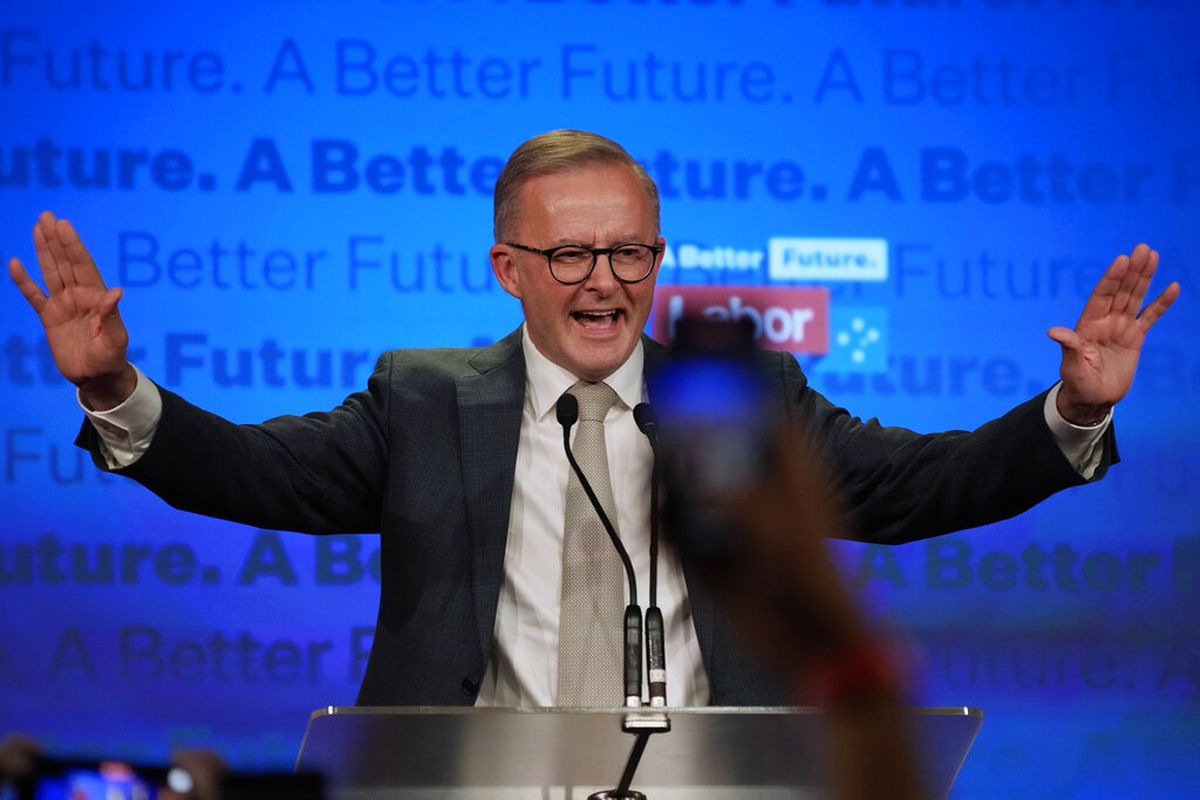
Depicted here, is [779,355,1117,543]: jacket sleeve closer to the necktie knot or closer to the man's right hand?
the necktie knot

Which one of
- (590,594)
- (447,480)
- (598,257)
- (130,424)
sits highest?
(598,257)

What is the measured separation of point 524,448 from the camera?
2887mm

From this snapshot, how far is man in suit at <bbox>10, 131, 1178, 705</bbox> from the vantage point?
251 cm

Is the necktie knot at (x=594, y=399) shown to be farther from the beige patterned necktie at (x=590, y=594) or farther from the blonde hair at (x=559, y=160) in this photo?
the blonde hair at (x=559, y=160)

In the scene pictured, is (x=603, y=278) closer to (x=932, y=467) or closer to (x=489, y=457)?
(x=489, y=457)

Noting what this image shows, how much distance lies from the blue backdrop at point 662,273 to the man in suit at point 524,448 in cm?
130

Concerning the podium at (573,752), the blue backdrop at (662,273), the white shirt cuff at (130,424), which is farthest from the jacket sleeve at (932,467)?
the blue backdrop at (662,273)

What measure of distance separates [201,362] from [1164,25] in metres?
2.85

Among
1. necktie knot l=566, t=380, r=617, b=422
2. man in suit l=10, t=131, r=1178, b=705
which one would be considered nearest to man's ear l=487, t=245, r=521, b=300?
man in suit l=10, t=131, r=1178, b=705

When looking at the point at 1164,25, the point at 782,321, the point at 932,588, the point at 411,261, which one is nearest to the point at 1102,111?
the point at 1164,25

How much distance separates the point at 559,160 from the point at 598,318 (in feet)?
0.99

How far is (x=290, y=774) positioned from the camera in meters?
1.15

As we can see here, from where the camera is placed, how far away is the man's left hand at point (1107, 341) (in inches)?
96.8

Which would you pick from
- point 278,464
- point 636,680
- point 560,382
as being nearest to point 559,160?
point 560,382
